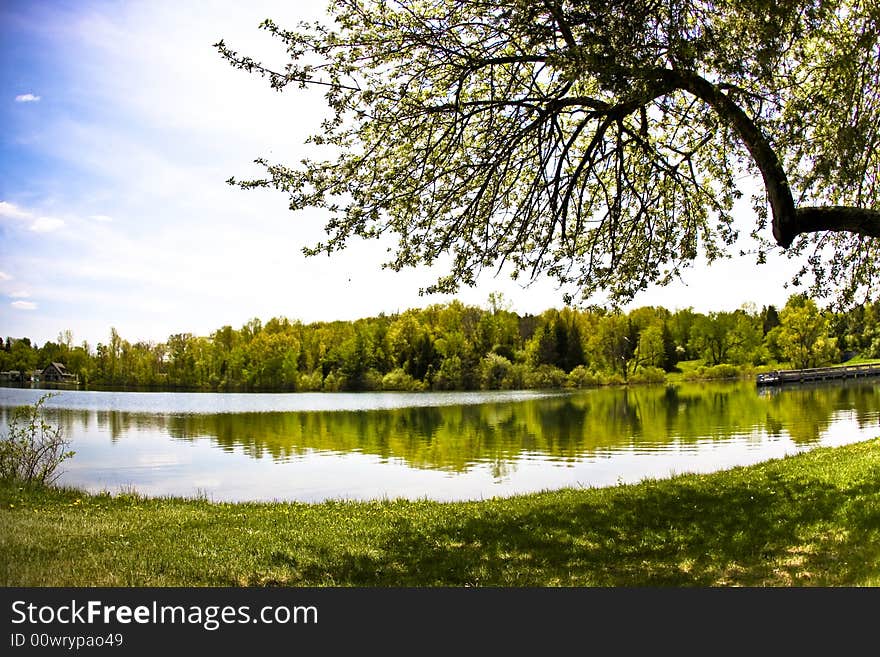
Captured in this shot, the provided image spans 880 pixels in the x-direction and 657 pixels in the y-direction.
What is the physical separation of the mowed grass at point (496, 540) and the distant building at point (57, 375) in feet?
277

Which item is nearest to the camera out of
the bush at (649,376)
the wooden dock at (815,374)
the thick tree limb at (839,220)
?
the thick tree limb at (839,220)

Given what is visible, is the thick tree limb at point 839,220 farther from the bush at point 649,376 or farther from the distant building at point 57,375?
the distant building at point 57,375

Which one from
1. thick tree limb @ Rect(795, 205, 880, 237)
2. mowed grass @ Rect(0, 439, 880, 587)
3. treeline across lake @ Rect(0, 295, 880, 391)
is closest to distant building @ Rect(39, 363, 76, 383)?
treeline across lake @ Rect(0, 295, 880, 391)

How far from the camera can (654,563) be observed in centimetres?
712

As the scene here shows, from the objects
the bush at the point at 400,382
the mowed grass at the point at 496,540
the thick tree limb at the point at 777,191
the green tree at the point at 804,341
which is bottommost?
the bush at the point at 400,382

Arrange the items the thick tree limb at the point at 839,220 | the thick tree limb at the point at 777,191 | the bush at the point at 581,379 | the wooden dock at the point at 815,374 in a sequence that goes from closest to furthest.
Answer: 1. the thick tree limb at the point at 839,220
2. the thick tree limb at the point at 777,191
3. the wooden dock at the point at 815,374
4. the bush at the point at 581,379

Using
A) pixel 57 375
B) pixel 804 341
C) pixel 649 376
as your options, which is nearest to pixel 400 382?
pixel 649 376

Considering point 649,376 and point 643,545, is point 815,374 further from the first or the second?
point 643,545

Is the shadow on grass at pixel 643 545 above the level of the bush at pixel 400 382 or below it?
above

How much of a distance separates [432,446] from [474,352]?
227 feet

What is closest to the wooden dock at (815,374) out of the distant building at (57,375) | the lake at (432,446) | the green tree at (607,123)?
the lake at (432,446)

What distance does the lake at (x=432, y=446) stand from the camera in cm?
1828

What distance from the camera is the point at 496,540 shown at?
8.30 m

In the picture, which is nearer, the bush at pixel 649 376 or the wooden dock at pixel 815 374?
the wooden dock at pixel 815 374
